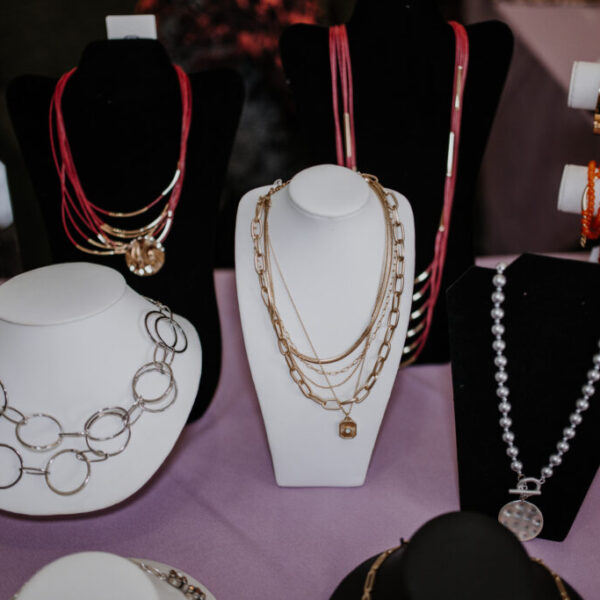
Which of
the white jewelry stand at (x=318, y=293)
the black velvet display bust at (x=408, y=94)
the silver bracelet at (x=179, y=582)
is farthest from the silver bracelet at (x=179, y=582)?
the black velvet display bust at (x=408, y=94)

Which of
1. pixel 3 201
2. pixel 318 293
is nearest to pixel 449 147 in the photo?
pixel 318 293

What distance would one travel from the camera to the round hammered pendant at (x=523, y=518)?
881mm

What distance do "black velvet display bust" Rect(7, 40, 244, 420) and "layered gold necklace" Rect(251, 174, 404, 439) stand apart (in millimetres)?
207

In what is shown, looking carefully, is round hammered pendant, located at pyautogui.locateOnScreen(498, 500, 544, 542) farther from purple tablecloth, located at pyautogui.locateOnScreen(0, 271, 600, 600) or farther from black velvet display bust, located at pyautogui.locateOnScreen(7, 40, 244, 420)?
black velvet display bust, located at pyautogui.locateOnScreen(7, 40, 244, 420)

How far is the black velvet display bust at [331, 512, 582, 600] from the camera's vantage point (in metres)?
0.55

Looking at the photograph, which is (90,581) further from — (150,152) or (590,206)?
(590,206)

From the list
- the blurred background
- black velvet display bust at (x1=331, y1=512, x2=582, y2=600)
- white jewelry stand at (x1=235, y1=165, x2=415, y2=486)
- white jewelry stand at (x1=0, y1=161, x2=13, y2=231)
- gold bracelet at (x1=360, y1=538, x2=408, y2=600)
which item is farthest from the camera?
the blurred background

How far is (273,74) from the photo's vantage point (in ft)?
5.85

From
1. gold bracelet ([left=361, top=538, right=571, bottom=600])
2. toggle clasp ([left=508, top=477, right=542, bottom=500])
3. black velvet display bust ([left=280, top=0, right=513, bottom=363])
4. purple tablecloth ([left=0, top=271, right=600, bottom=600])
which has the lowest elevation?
purple tablecloth ([left=0, top=271, right=600, bottom=600])

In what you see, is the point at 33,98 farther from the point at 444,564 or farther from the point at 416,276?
the point at 444,564

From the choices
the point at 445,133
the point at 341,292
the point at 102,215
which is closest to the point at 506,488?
the point at 341,292

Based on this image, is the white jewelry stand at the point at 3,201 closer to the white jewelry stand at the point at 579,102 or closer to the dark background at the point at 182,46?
the dark background at the point at 182,46

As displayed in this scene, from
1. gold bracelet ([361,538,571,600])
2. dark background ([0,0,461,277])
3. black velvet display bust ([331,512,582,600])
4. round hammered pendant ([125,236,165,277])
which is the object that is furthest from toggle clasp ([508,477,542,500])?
dark background ([0,0,461,277])

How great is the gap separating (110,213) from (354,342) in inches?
18.5
